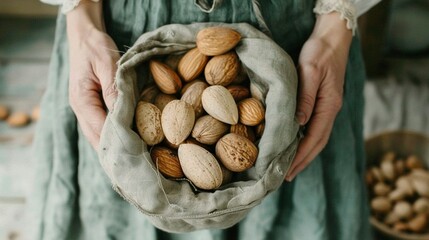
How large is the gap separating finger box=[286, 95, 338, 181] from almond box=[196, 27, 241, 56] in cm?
14

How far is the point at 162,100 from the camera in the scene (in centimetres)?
54

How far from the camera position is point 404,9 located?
1.50 m

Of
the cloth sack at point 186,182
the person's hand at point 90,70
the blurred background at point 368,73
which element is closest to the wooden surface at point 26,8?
the blurred background at point 368,73

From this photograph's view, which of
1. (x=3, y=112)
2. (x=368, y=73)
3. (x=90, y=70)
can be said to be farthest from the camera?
(x=368, y=73)

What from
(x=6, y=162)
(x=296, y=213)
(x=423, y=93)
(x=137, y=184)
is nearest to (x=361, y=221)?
(x=296, y=213)

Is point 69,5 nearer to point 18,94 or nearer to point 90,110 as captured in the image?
point 90,110

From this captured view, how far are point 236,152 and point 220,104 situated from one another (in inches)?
2.0

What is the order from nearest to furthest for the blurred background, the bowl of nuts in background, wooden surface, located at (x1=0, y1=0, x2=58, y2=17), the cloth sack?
1. the cloth sack
2. the bowl of nuts in background
3. the blurred background
4. wooden surface, located at (x1=0, y1=0, x2=58, y2=17)

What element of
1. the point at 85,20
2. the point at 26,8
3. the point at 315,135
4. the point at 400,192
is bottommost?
the point at 400,192

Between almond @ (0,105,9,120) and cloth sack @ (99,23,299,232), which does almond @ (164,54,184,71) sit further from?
almond @ (0,105,9,120)

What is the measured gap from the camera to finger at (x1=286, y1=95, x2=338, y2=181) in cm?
60

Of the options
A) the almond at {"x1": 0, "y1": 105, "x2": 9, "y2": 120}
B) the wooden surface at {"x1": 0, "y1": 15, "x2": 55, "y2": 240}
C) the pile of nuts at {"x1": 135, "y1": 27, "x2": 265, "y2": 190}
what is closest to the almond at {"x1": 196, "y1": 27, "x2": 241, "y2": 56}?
the pile of nuts at {"x1": 135, "y1": 27, "x2": 265, "y2": 190}

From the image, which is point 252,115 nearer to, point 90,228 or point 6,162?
point 90,228

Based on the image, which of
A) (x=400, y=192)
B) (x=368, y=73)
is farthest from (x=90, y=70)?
(x=368, y=73)
